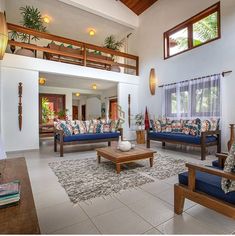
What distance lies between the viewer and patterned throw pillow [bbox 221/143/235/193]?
4.01ft

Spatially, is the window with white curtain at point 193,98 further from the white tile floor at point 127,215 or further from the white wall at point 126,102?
the white tile floor at point 127,215

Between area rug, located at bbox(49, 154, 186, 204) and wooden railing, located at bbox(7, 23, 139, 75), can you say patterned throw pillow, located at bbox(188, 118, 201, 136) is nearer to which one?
area rug, located at bbox(49, 154, 186, 204)

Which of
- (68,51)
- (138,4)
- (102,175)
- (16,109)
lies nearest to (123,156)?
(102,175)

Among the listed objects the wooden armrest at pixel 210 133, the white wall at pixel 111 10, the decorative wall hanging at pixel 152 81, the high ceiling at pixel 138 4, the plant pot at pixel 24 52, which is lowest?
the wooden armrest at pixel 210 133

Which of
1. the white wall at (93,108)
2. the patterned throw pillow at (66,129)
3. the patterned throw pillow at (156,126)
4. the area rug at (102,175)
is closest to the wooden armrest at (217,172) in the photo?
the area rug at (102,175)

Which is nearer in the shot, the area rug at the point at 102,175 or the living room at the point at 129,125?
the living room at the point at 129,125

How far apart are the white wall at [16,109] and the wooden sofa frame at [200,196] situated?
13.8ft

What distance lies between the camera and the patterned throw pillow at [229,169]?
1222 mm

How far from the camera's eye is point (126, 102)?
6.48 meters

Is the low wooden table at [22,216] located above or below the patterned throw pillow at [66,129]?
below

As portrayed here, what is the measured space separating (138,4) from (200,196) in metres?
6.93

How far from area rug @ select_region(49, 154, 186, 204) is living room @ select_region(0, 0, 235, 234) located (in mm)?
18

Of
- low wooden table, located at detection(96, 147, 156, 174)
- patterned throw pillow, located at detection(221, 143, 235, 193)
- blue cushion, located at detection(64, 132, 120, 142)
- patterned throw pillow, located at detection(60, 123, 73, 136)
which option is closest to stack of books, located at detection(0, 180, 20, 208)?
patterned throw pillow, located at detection(221, 143, 235, 193)

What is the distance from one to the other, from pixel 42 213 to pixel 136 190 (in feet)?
3.63
